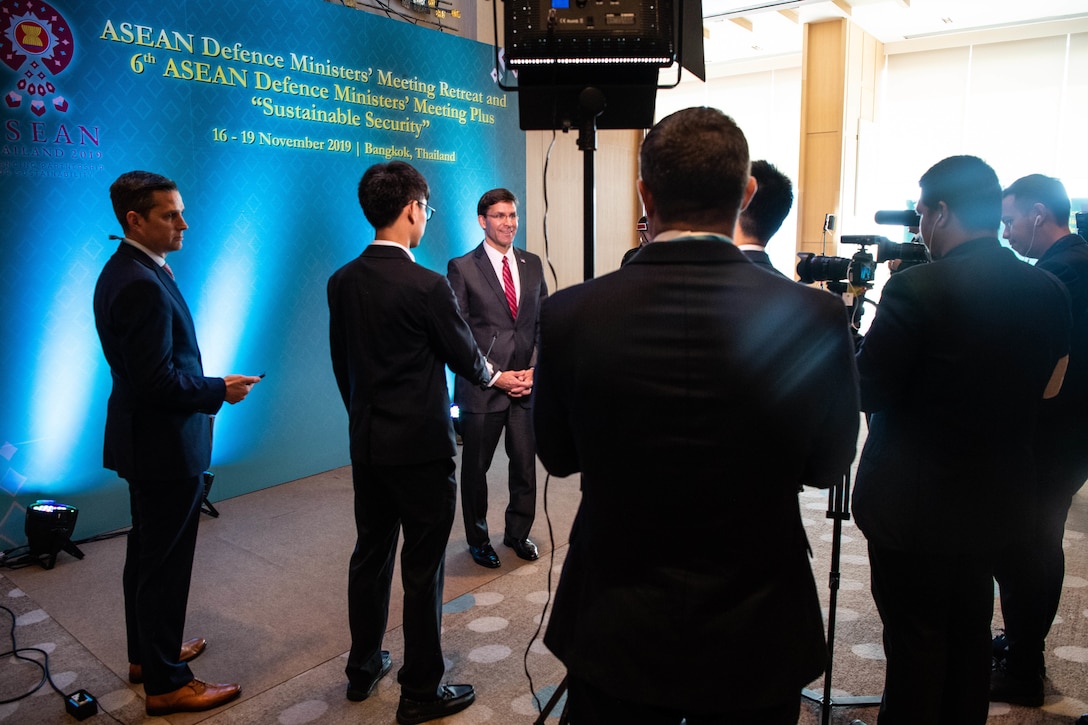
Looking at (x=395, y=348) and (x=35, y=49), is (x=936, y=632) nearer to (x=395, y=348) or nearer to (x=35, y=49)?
(x=395, y=348)

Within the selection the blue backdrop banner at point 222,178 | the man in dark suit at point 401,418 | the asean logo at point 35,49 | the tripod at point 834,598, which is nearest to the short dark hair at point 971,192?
the tripod at point 834,598

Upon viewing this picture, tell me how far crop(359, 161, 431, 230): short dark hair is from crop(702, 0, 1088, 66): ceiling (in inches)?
245

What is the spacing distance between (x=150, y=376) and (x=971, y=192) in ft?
6.83

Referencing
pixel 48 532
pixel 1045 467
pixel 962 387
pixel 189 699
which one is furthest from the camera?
pixel 48 532

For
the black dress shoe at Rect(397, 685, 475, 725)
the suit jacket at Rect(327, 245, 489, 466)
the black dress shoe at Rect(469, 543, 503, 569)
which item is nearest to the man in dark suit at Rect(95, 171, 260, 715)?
the suit jacket at Rect(327, 245, 489, 466)

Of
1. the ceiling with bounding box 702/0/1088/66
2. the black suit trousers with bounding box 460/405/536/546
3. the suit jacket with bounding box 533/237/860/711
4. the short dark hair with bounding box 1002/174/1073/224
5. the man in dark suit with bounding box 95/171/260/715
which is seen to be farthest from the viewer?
the ceiling with bounding box 702/0/1088/66

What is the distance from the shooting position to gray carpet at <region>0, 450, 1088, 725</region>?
2283 millimetres

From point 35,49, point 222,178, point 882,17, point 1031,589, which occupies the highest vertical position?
point 882,17

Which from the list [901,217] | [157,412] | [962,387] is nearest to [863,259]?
[901,217]

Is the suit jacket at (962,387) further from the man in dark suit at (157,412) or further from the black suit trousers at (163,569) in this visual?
the black suit trousers at (163,569)

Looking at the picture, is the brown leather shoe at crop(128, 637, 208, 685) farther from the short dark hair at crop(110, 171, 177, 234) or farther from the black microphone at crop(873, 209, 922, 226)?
the black microphone at crop(873, 209, 922, 226)

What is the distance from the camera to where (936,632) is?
1.73 meters

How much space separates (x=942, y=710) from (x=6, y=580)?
11.5 ft

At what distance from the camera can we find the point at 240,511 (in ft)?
13.1
